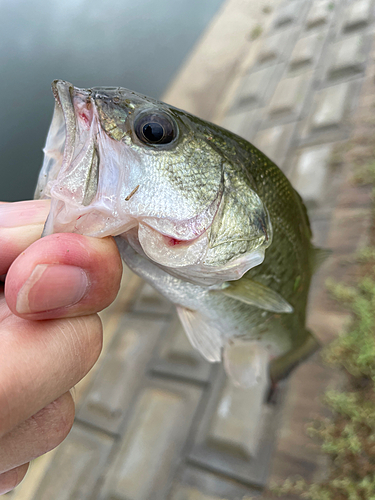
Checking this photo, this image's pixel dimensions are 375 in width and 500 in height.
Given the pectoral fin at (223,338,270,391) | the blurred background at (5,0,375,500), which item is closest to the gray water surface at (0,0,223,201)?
the blurred background at (5,0,375,500)

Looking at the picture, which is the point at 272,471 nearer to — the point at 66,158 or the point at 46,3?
the point at 66,158

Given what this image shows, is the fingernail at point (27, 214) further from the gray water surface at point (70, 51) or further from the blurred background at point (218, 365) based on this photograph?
the gray water surface at point (70, 51)

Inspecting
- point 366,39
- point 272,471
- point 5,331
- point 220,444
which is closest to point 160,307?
point 220,444

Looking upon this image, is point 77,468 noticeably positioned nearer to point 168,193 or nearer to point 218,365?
point 218,365

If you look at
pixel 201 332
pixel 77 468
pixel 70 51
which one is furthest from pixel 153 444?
pixel 70 51

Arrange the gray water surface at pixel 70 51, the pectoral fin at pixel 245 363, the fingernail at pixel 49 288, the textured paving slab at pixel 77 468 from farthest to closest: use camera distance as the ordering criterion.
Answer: the gray water surface at pixel 70 51
the textured paving slab at pixel 77 468
the pectoral fin at pixel 245 363
the fingernail at pixel 49 288

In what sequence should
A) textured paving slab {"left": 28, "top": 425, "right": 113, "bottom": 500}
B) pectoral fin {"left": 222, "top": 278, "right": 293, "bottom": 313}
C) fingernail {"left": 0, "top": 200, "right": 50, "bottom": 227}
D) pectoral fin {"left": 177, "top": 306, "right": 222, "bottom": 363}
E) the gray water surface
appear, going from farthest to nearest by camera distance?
the gray water surface
textured paving slab {"left": 28, "top": 425, "right": 113, "bottom": 500}
pectoral fin {"left": 177, "top": 306, "right": 222, "bottom": 363}
pectoral fin {"left": 222, "top": 278, "right": 293, "bottom": 313}
fingernail {"left": 0, "top": 200, "right": 50, "bottom": 227}

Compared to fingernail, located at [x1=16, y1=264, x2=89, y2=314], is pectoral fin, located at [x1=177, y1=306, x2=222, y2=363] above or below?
below

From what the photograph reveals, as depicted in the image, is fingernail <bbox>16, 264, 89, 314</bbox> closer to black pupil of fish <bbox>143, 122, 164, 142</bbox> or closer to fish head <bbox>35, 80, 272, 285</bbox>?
fish head <bbox>35, 80, 272, 285</bbox>

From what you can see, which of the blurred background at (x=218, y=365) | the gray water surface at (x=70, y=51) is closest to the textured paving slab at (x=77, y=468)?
the blurred background at (x=218, y=365)
